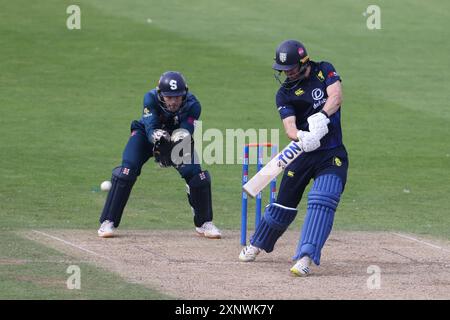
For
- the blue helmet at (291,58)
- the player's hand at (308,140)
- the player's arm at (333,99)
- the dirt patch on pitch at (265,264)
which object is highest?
the blue helmet at (291,58)

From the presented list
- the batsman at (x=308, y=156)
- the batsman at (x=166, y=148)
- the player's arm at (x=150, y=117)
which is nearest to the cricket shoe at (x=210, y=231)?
the batsman at (x=166, y=148)

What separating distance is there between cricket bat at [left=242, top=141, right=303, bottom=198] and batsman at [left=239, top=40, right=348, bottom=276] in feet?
0.32

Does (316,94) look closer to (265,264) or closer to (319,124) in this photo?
(319,124)

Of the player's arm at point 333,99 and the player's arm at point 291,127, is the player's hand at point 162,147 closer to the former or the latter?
the player's arm at point 291,127

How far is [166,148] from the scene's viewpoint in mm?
12156

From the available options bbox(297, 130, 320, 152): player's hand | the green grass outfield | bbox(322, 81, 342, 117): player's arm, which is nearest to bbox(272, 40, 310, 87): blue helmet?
bbox(322, 81, 342, 117): player's arm

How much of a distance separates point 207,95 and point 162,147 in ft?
33.3

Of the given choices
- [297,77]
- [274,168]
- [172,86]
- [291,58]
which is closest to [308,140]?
[274,168]

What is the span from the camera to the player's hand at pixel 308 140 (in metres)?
10.5

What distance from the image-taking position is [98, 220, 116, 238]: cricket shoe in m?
12.2

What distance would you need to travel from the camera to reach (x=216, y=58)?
81.0ft

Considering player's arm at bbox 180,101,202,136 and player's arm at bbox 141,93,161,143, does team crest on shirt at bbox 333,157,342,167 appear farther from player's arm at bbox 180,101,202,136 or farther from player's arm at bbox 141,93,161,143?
player's arm at bbox 141,93,161,143

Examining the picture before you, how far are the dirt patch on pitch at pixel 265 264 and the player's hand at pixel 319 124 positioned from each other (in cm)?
129

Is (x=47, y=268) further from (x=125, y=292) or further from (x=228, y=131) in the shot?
(x=228, y=131)
